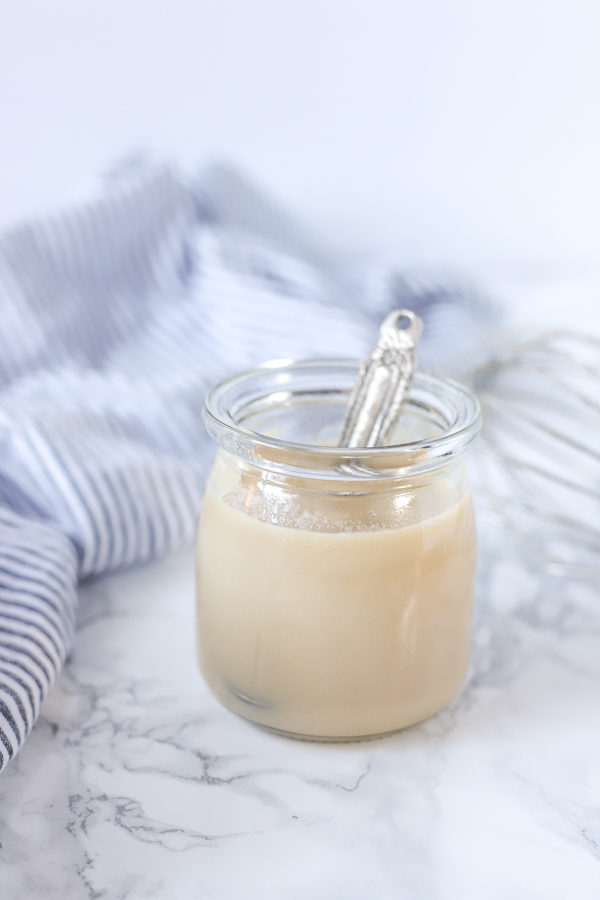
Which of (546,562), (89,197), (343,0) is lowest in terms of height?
(546,562)

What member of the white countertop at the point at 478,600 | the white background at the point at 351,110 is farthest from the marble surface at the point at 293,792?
the white background at the point at 351,110

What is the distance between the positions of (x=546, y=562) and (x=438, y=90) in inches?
26.6

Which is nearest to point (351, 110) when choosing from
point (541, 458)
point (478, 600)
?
point (541, 458)

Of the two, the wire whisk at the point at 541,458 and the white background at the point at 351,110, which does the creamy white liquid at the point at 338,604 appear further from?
the white background at the point at 351,110

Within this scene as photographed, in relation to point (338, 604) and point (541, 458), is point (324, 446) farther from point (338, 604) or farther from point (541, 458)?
point (541, 458)

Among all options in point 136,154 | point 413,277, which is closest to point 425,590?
point 413,277

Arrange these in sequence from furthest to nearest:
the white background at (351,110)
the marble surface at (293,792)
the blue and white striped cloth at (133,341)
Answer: the white background at (351,110)
the blue and white striped cloth at (133,341)
the marble surface at (293,792)

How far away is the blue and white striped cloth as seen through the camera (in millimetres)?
610

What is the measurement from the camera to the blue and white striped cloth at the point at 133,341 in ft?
2.00

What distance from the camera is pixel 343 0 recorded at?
3.53ft

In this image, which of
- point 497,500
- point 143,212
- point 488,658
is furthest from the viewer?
point 143,212

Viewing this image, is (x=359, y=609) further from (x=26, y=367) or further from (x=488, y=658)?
(x=26, y=367)

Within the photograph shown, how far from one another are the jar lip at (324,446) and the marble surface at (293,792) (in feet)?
0.46

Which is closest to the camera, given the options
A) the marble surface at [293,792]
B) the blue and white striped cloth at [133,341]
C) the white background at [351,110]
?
the marble surface at [293,792]
